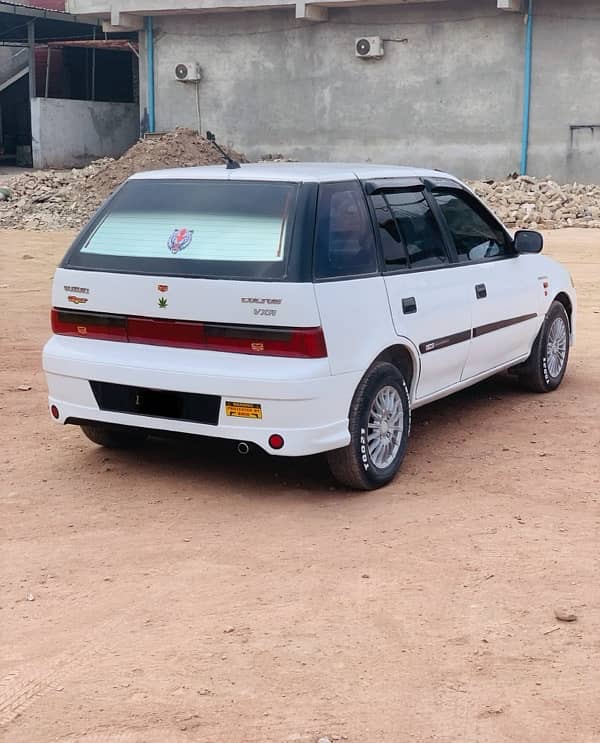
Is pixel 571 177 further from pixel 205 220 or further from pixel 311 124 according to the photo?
pixel 205 220

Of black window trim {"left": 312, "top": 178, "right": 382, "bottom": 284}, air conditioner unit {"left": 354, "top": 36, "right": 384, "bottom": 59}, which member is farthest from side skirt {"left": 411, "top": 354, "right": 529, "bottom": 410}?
air conditioner unit {"left": 354, "top": 36, "right": 384, "bottom": 59}

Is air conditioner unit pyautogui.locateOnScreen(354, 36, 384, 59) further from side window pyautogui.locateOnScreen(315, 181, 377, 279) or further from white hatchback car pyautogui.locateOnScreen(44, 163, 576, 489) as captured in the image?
side window pyautogui.locateOnScreen(315, 181, 377, 279)

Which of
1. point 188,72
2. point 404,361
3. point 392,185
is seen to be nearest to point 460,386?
point 404,361

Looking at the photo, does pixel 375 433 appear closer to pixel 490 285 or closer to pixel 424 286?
pixel 424 286

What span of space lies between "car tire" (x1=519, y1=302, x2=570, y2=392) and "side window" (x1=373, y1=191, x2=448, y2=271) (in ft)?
5.35

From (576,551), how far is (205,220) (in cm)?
248

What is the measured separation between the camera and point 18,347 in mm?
10133

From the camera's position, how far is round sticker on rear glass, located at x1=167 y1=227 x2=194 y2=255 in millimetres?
5766

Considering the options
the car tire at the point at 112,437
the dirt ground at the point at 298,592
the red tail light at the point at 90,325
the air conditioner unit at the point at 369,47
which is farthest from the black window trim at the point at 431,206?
the air conditioner unit at the point at 369,47

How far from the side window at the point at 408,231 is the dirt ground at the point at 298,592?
1176 mm

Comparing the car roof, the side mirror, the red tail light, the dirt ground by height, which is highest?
the car roof

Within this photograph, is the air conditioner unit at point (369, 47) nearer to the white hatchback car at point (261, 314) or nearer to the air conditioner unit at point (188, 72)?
the air conditioner unit at point (188, 72)

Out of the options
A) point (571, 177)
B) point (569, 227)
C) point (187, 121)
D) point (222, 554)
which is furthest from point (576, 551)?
point (187, 121)

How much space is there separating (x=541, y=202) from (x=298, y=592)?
1973 centimetres
